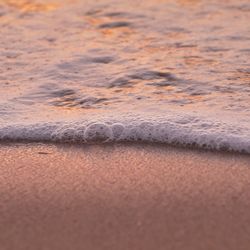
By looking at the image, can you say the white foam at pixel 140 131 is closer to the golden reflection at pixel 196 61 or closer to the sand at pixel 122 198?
the sand at pixel 122 198

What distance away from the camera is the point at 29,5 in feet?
17.0

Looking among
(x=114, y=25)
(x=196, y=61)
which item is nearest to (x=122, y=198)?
(x=196, y=61)

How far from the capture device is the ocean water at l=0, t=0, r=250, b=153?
108 inches

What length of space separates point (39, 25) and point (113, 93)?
1619 mm

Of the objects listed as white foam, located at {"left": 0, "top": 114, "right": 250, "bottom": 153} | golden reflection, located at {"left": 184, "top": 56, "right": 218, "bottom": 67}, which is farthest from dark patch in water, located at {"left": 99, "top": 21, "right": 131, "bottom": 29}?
white foam, located at {"left": 0, "top": 114, "right": 250, "bottom": 153}

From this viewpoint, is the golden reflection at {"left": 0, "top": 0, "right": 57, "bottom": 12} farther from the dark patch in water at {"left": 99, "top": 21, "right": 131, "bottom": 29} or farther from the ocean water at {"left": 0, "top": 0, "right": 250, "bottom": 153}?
the dark patch in water at {"left": 99, "top": 21, "right": 131, "bottom": 29}

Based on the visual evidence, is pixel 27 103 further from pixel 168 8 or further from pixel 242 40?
pixel 168 8

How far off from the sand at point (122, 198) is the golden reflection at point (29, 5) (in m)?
2.59

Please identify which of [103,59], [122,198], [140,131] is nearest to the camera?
[122,198]

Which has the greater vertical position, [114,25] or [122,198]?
[122,198]

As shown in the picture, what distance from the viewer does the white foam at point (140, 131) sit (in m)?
2.63

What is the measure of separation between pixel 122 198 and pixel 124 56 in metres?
1.69

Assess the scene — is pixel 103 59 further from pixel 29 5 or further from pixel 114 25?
pixel 29 5

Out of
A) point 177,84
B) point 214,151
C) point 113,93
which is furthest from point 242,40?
point 214,151
